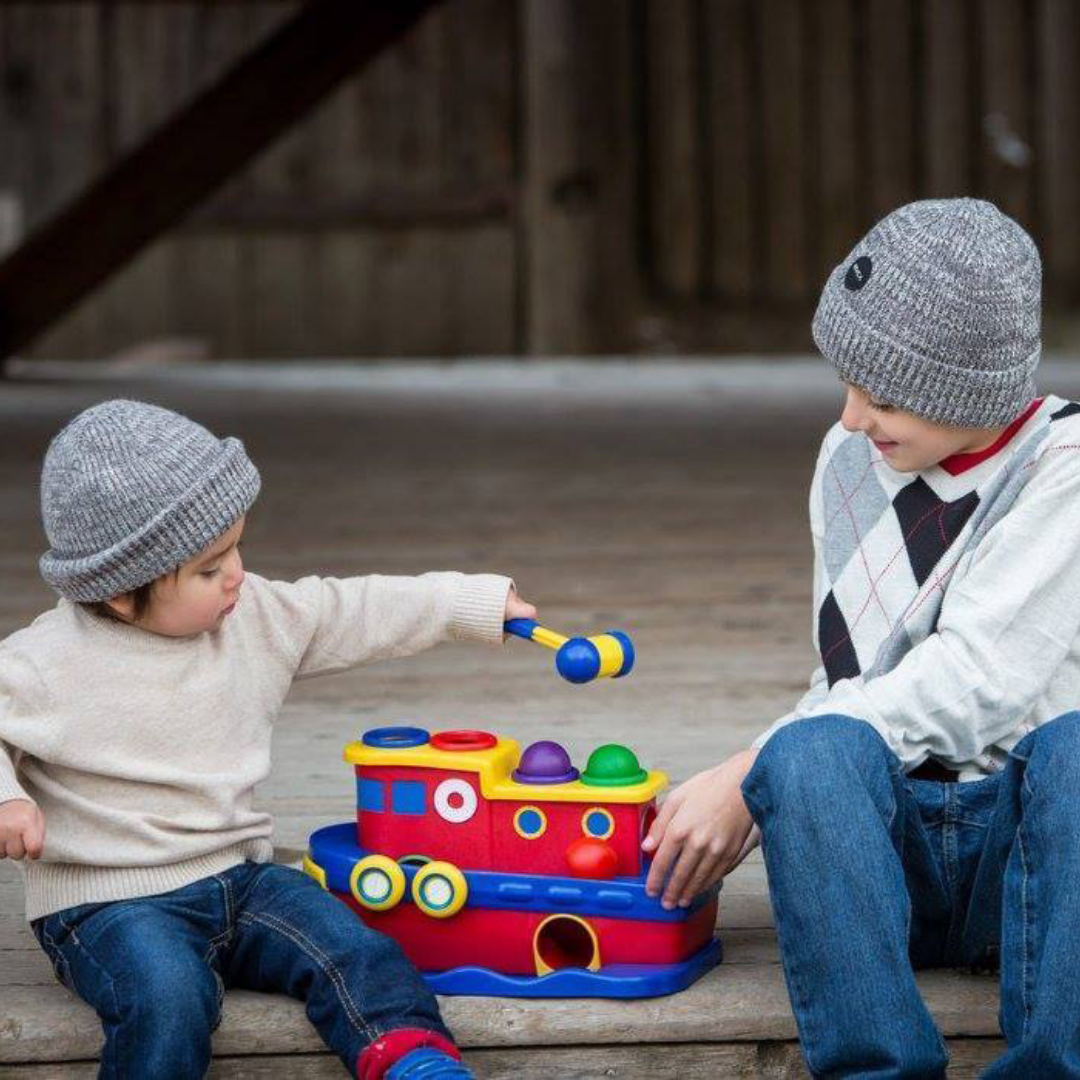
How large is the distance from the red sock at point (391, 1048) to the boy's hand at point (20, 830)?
33 cm

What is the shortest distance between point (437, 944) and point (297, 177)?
786cm

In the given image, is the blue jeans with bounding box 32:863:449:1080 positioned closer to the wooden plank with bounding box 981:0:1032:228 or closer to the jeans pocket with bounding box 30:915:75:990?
the jeans pocket with bounding box 30:915:75:990

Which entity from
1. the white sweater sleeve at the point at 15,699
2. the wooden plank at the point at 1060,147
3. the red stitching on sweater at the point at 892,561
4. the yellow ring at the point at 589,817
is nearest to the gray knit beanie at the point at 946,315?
the red stitching on sweater at the point at 892,561

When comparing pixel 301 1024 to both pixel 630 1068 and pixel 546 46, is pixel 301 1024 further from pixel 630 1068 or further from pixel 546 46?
pixel 546 46

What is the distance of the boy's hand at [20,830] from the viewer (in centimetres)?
182

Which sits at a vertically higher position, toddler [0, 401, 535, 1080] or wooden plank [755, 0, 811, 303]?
toddler [0, 401, 535, 1080]

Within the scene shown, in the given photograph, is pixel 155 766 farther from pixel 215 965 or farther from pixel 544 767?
pixel 544 767

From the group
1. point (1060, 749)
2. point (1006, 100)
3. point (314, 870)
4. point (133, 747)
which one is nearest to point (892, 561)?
point (1060, 749)

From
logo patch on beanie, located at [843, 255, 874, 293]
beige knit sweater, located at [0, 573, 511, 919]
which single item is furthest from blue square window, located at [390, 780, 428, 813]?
logo patch on beanie, located at [843, 255, 874, 293]

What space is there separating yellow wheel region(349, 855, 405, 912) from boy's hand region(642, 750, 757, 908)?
0.79ft

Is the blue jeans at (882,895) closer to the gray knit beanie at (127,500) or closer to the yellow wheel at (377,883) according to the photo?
the yellow wheel at (377,883)

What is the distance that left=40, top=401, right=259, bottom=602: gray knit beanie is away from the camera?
1890 millimetres

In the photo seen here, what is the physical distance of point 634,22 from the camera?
31.1ft

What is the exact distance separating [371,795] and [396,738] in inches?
2.4
